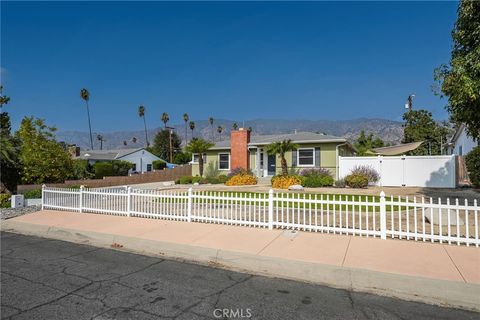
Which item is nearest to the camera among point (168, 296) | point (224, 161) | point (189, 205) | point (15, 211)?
point (168, 296)

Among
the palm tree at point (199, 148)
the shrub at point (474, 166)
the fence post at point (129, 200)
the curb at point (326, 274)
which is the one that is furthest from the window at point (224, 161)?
the curb at point (326, 274)

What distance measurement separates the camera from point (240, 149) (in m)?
27.1

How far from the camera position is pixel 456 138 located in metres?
30.8

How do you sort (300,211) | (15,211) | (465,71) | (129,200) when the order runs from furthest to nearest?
1. (15,211)
2. (129,200)
3. (300,211)
4. (465,71)

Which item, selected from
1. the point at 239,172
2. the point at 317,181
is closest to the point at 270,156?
the point at 239,172

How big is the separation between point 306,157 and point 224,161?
308 inches

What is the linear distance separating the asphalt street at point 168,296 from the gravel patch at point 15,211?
6990 mm

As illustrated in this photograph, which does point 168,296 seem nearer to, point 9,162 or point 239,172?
point 9,162

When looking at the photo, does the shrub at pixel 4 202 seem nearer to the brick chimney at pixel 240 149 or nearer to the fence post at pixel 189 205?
the fence post at pixel 189 205

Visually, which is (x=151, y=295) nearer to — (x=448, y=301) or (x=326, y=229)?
(x=448, y=301)

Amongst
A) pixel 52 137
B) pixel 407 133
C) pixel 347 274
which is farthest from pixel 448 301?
pixel 407 133

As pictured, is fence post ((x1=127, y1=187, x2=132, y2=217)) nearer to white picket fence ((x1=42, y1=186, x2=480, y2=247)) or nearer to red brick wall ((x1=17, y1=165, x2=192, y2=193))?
white picket fence ((x1=42, y1=186, x2=480, y2=247))

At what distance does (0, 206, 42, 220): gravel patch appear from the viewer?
40.0 ft

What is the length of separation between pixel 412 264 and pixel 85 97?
7171cm
